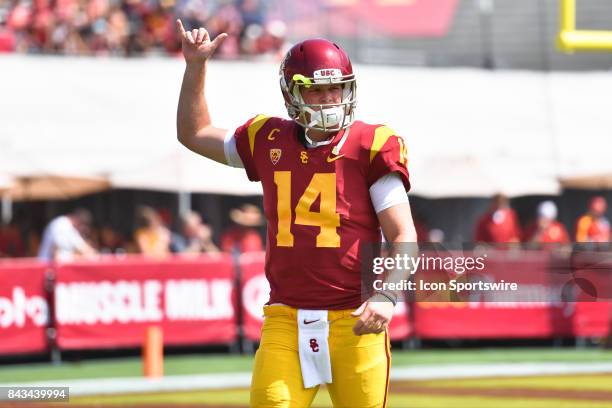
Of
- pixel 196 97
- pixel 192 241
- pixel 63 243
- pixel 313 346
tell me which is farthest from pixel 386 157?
pixel 192 241

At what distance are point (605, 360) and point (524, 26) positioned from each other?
30.8 ft

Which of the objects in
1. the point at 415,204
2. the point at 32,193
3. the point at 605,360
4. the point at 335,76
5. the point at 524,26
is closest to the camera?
the point at 335,76

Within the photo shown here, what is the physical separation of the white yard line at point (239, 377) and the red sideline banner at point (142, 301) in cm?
141

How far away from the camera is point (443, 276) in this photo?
Result: 518 cm

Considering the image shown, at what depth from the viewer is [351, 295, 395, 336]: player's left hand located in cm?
474

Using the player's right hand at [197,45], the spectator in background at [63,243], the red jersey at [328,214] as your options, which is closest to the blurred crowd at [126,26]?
the spectator in background at [63,243]

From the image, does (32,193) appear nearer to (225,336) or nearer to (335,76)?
(225,336)

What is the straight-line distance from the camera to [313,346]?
4.87 meters

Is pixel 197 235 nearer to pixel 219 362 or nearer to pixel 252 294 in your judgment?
pixel 252 294

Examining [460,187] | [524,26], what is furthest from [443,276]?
[524,26]

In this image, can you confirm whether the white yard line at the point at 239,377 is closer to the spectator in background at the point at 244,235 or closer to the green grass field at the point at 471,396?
the green grass field at the point at 471,396

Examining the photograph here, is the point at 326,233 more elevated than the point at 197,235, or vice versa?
the point at 326,233

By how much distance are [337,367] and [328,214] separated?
564mm

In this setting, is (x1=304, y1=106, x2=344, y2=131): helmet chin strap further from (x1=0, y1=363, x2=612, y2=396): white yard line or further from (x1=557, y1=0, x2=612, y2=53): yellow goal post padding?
(x1=0, y1=363, x2=612, y2=396): white yard line
